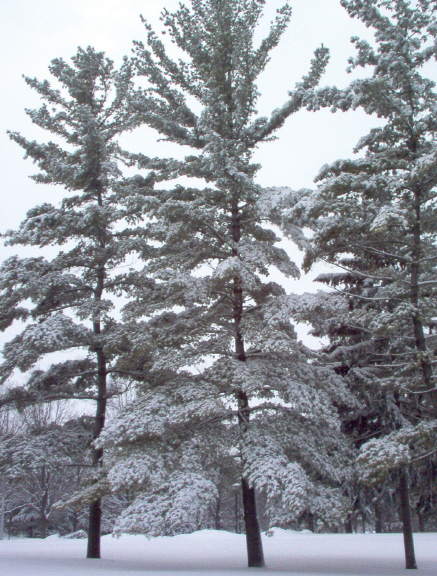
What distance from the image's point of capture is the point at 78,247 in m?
13.7

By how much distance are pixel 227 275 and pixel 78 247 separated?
601 centimetres

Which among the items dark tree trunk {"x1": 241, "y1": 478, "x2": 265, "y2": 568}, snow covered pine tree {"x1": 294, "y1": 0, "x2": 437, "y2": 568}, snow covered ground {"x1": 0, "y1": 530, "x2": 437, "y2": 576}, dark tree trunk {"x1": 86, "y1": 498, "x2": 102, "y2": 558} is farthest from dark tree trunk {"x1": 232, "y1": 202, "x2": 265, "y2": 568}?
dark tree trunk {"x1": 86, "y1": 498, "x2": 102, "y2": 558}

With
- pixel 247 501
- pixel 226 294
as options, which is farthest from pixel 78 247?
pixel 247 501

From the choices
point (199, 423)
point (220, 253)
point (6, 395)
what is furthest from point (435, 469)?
point (6, 395)

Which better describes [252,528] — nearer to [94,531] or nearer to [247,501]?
[247,501]

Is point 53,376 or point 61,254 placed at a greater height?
point 61,254

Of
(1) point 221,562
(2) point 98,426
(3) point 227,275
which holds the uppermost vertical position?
(3) point 227,275

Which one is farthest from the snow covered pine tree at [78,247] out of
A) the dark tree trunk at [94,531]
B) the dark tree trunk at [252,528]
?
the dark tree trunk at [252,528]

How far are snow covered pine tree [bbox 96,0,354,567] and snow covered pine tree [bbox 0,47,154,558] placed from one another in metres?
1.16

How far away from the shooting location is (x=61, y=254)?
43.7 ft

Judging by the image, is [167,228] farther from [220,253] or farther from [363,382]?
[363,382]

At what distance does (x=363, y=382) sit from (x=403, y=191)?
4.99 metres

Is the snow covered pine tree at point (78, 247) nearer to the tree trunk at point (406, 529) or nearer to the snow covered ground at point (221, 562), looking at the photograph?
the snow covered ground at point (221, 562)

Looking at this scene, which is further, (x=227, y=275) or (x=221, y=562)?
(x=221, y=562)
